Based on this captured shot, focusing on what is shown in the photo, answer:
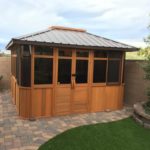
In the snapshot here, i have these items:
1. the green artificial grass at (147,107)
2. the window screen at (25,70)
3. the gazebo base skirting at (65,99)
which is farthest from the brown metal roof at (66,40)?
the green artificial grass at (147,107)

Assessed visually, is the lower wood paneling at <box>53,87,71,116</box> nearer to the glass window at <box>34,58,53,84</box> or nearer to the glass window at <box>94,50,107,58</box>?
the glass window at <box>34,58,53,84</box>

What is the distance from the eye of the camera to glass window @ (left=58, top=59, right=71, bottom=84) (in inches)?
231

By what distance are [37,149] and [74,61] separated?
301 cm

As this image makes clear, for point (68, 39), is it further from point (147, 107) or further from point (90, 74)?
point (147, 107)

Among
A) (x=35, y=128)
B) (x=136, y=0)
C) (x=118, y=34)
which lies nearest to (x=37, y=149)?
(x=35, y=128)

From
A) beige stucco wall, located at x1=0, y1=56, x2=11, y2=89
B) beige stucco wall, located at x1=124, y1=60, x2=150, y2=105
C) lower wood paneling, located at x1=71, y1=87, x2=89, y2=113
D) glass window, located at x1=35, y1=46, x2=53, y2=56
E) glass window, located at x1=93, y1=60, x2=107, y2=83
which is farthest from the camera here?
beige stucco wall, located at x1=0, y1=56, x2=11, y2=89

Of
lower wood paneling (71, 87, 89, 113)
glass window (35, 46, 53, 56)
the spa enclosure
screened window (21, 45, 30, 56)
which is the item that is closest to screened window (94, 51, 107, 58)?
the spa enclosure

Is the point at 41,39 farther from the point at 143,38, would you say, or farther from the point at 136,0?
the point at 136,0

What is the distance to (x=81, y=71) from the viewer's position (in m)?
6.22

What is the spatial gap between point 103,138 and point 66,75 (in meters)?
2.35

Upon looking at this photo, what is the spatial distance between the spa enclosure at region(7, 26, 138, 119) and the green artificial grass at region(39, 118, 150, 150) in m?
1.30

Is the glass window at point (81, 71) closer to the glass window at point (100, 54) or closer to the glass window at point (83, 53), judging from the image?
the glass window at point (83, 53)

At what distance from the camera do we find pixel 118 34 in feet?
43.7

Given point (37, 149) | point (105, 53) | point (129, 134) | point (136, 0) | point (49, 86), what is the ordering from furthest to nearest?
point (136, 0)
point (105, 53)
point (49, 86)
point (129, 134)
point (37, 149)
